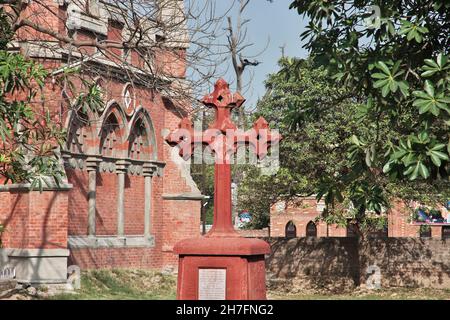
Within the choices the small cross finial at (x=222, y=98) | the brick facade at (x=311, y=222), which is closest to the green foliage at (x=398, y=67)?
the small cross finial at (x=222, y=98)

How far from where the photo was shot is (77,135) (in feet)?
66.6

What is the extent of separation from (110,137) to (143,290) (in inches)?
157

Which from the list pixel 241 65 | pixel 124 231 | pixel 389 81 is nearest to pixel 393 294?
pixel 124 231

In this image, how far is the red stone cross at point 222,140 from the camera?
11367 mm

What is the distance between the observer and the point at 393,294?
24484 millimetres

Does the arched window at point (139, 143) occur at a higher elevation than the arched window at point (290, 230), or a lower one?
higher

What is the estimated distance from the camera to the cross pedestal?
10806 mm

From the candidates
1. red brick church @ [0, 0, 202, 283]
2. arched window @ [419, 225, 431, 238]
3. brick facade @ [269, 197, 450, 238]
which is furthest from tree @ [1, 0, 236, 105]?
brick facade @ [269, 197, 450, 238]

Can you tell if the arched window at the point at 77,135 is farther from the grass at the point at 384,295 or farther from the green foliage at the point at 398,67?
the green foliage at the point at 398,67

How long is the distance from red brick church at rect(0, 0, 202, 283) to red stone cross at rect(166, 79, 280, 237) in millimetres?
3864

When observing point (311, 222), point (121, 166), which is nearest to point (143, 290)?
point (121, 166)

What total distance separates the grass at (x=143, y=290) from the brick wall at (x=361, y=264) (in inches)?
25.9

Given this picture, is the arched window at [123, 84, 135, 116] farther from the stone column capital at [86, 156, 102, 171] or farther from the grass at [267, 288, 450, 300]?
the grass at [267, 288, 450, 300]

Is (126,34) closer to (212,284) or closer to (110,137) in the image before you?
(110,137)
